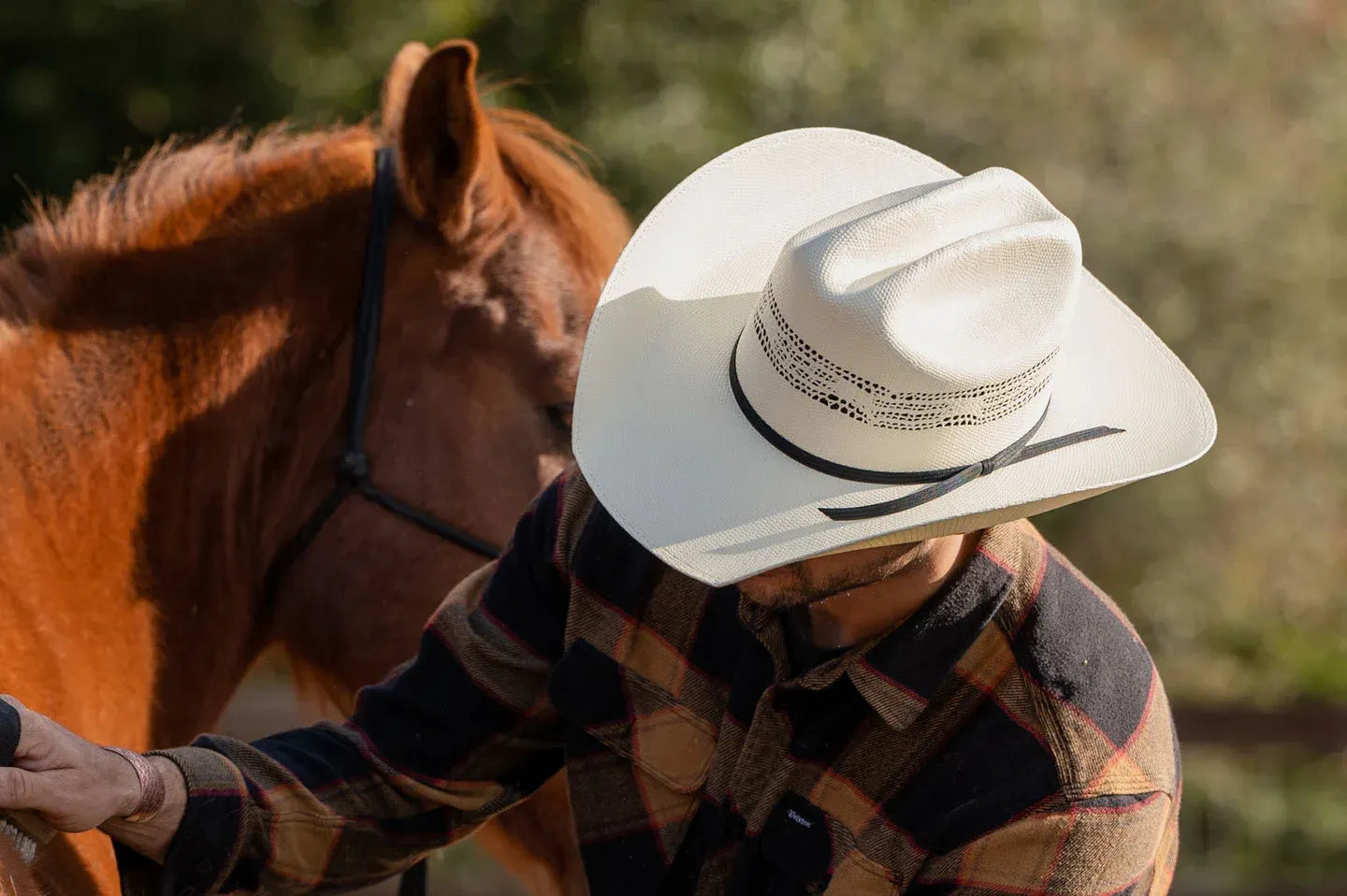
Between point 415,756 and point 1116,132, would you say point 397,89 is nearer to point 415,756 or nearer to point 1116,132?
point 415,756

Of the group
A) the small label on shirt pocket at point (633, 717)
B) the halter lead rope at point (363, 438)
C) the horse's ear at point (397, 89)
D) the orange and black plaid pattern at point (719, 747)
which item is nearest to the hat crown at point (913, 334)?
the orange and black plaid pattern at point (719, 747)

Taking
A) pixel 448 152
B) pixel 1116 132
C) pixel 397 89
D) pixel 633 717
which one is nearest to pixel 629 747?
pixel 633 717

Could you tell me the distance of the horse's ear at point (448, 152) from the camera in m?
2.27

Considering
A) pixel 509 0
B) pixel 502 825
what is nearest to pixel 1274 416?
pixel 509 0

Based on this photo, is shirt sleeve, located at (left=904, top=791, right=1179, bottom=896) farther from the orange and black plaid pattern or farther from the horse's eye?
the horse's eye

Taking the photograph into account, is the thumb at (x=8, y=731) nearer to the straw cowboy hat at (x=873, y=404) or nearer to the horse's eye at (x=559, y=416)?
the straw cowboy hat at (x=873, y=404)

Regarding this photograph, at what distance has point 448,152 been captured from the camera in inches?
93.0

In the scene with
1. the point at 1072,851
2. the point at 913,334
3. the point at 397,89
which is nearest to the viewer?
the point at 913,334

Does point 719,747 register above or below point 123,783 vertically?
below

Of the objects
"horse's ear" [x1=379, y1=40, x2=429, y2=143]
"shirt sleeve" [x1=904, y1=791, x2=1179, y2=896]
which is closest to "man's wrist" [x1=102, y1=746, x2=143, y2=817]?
"shirt sleeve" [x1=904, y1=791, x2=1179, y2=896]

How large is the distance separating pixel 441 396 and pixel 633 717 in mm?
707

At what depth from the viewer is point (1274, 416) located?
7.15 m

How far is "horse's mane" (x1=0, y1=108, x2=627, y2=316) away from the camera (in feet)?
7.23

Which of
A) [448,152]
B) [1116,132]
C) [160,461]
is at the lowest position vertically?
[1116,132]
